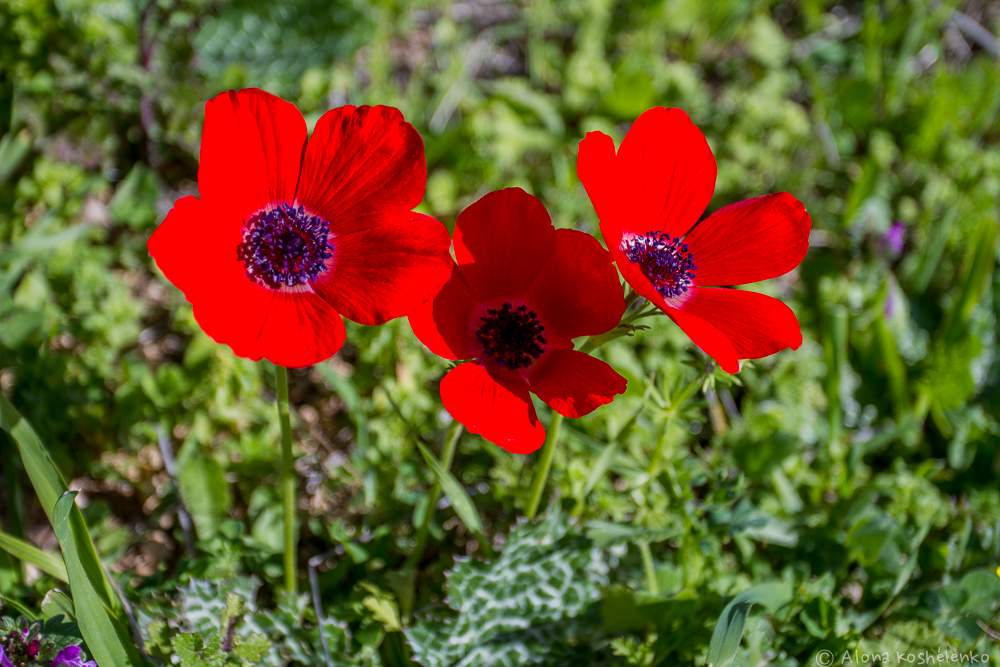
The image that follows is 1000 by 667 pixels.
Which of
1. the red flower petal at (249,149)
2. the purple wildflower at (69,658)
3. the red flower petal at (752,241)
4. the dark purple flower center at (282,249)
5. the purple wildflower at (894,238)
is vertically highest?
the red flower petal at (249,149)

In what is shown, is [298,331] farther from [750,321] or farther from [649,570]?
[649,570]

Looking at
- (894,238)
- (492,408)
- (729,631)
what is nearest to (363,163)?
(492,408)

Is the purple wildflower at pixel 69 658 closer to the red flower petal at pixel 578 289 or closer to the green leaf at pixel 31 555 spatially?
the green leaf at pixel 31 555

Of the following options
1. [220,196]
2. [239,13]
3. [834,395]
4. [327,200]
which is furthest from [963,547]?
[239,13]

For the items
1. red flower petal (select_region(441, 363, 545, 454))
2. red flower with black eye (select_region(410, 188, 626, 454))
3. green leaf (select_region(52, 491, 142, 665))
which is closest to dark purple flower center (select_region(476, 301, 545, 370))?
red flower with black eye (select_region(410, 188, 626, 454))

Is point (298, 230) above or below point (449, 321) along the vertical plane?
above

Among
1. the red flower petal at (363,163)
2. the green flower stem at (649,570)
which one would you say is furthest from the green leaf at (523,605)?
the red flower petal at (363,163)

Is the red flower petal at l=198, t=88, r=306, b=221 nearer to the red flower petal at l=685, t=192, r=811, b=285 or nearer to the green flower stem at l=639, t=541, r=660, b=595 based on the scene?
the red flower petal at l=685, t=192, r=811, b=285
